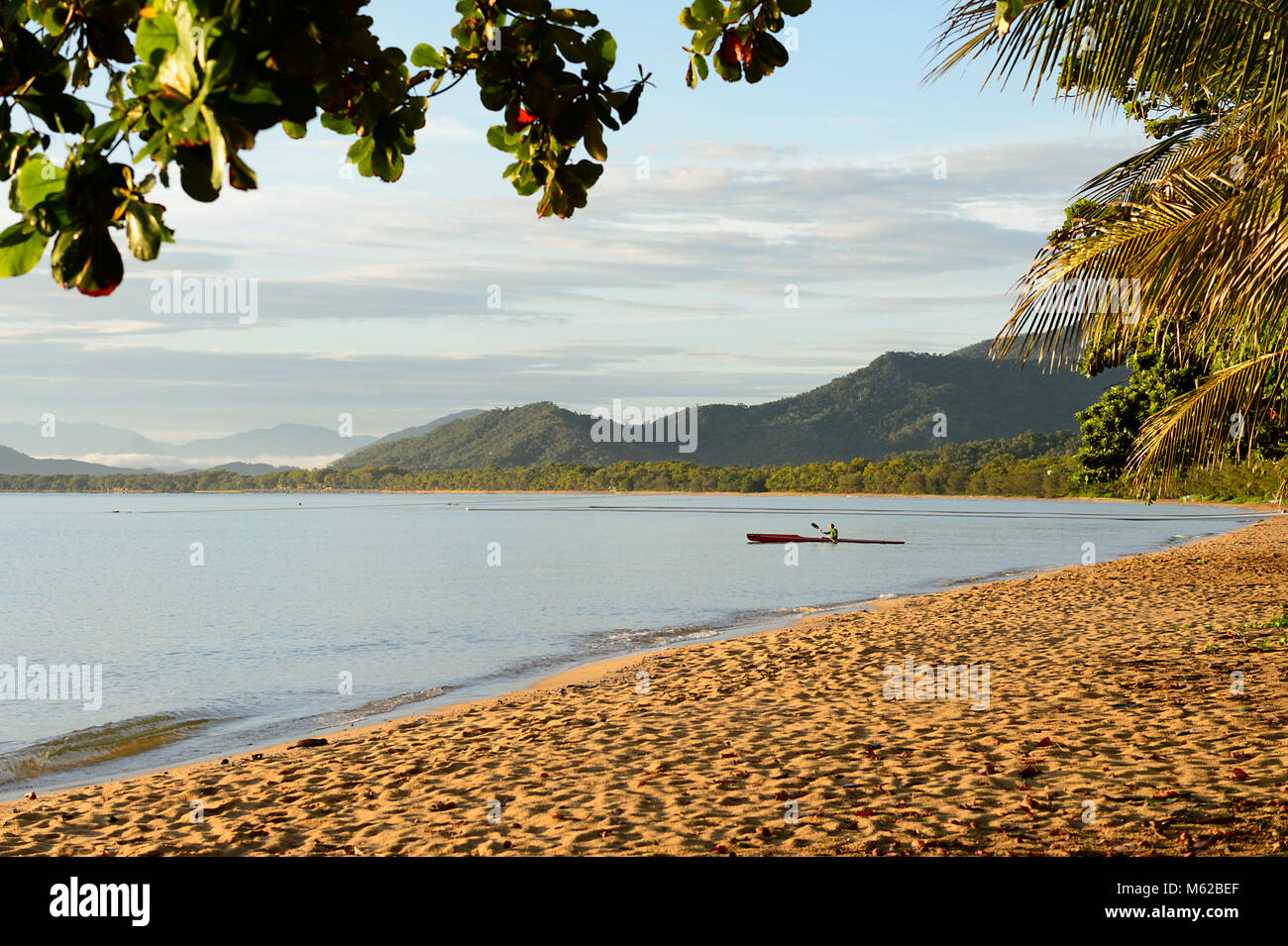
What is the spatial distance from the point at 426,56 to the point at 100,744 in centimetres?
1405

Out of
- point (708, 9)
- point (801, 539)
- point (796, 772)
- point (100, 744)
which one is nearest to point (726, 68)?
point (708, 9)

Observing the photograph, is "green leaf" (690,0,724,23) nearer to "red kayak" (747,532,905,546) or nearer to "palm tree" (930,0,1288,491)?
"palm tree" (930,0,1288,491)

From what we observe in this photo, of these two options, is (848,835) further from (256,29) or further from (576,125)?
(256,29)

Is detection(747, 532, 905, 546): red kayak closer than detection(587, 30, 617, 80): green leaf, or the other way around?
detection(587, 30, 617, 80): green leaf

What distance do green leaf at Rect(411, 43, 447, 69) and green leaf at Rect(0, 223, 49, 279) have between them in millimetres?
1460

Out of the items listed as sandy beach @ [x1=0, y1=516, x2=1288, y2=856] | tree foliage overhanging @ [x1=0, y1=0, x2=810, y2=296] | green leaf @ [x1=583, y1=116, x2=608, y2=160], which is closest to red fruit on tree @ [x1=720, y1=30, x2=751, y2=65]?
tree foliage overhanging @ [x1=0, y1=0, x2=810, y2=296]

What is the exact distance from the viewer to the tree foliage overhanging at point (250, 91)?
1813 millimetres

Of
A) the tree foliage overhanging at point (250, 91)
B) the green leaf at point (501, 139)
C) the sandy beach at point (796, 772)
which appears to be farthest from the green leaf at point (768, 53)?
the sandy beach at point (796, 772)

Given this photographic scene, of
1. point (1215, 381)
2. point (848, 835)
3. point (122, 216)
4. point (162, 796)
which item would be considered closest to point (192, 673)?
point (162, 796)

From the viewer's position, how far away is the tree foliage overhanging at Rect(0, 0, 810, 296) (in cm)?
181

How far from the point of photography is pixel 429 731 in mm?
11625

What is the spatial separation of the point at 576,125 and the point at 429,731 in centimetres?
989

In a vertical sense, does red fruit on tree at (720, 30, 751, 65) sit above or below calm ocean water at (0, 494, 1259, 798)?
above

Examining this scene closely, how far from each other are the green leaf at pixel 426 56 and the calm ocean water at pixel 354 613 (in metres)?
11.5
